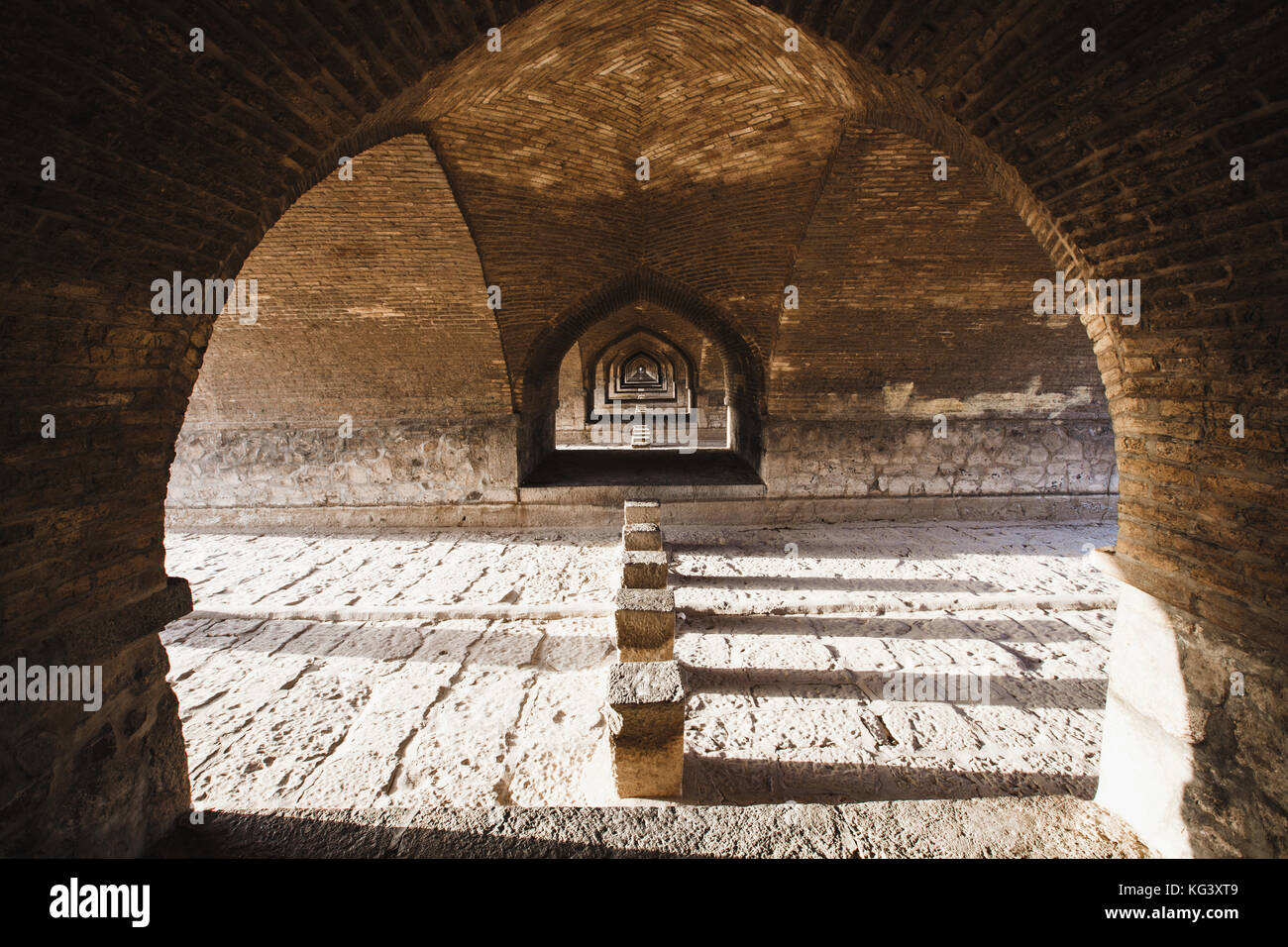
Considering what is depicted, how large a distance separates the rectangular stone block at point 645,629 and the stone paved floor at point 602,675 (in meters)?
0.43

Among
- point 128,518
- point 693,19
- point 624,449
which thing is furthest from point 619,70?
point 624,449

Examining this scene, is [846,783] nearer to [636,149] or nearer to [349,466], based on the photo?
[636,149]

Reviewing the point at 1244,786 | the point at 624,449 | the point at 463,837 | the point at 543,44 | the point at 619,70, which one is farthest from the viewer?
the point at 624,449

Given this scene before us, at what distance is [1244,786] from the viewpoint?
1985 mm

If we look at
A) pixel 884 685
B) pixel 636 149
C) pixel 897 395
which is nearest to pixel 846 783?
pixel 884 685

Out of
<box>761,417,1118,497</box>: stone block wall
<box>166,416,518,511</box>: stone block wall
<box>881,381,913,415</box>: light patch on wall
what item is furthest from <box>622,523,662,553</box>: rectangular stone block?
<box>881,381,913,415</box>: light patch on wall

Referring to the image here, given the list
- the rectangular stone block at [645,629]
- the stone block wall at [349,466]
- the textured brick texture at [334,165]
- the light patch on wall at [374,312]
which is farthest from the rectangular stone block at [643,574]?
the light patch on wall at [374,312]

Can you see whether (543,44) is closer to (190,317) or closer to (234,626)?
(190,317)

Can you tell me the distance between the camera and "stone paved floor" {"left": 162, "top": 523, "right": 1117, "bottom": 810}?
3.03 meters

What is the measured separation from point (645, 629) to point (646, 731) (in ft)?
3.12

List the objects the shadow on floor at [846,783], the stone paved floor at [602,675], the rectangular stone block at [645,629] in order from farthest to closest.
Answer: the rectangular stone block at [645,629], the stone paved floor at [602,675], the shadow on floor at [846,783]

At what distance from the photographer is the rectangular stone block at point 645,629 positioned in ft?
11.8

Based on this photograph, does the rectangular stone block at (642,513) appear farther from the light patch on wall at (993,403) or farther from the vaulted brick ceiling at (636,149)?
the light patch on wall at (993,403)

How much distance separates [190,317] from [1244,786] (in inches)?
171
